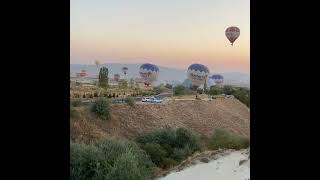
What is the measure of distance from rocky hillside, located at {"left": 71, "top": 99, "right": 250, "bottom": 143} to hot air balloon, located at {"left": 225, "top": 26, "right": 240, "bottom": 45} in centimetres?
130

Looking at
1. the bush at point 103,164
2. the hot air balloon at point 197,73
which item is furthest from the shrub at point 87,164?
the hot air balloon at point 197,73

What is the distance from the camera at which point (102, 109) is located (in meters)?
7.45

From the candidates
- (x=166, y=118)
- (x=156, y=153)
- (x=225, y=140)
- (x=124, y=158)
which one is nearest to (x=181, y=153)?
(x=156, y=153)

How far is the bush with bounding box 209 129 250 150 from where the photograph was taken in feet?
22.7

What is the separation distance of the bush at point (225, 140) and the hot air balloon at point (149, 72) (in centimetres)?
169

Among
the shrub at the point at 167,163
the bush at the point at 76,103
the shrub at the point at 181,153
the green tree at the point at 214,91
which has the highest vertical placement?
the green tree at the point at 214,91

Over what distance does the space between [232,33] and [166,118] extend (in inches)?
83.1

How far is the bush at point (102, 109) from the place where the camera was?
7395mm

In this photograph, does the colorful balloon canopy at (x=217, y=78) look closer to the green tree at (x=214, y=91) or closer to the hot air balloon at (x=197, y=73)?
the hot air balloon at (x=197, y=73)

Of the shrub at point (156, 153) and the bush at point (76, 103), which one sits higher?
the bush at point (76, 103)

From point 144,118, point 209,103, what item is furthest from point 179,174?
point 209,103

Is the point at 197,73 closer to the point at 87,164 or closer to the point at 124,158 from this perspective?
the point at 124,158
